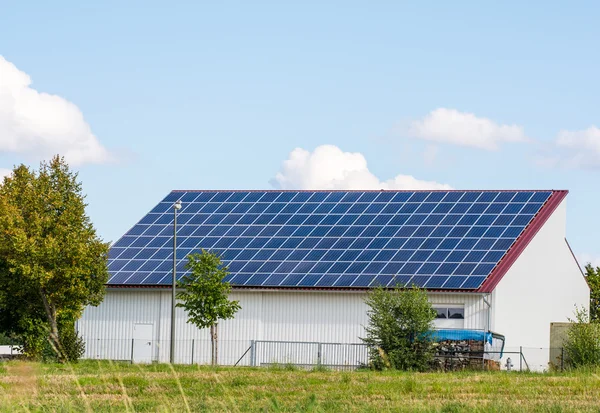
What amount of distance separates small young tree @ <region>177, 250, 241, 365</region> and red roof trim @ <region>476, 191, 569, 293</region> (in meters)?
10.7

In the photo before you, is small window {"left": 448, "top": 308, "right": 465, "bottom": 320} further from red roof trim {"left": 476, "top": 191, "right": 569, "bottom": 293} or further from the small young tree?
the small young tree

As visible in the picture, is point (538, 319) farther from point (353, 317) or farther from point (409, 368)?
point (409, 368)

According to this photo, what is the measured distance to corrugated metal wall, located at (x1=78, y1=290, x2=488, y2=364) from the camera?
1791 inches

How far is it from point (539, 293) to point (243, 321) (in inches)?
547

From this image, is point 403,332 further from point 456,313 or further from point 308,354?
point 308,354

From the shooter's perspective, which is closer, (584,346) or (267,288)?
(584,346)

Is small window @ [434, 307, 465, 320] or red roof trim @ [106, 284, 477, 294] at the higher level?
red roof trim @ [106, 284, 477, 294]

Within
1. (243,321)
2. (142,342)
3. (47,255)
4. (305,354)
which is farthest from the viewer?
(142,342)

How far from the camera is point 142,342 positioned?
48688 mm

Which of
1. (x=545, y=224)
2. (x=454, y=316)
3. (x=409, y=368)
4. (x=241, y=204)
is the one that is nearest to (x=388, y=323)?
(x=409, y=368)

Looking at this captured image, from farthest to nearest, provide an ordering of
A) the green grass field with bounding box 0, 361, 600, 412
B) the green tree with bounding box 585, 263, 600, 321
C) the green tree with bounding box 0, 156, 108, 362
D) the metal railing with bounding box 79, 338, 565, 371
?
the green tree with bounding box 585, 263, 600, 321
the green tree with bounding box 0, 156, 108, 362
the metal railing with bounding box 79, 338, 565, 371
the green grass field with bounding box 0, 361, 600, 412

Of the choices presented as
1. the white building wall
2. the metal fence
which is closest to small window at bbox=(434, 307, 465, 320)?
the white building wall

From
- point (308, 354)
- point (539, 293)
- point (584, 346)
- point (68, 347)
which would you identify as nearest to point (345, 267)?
point (308, 354)

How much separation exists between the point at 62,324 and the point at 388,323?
16.6 metres
